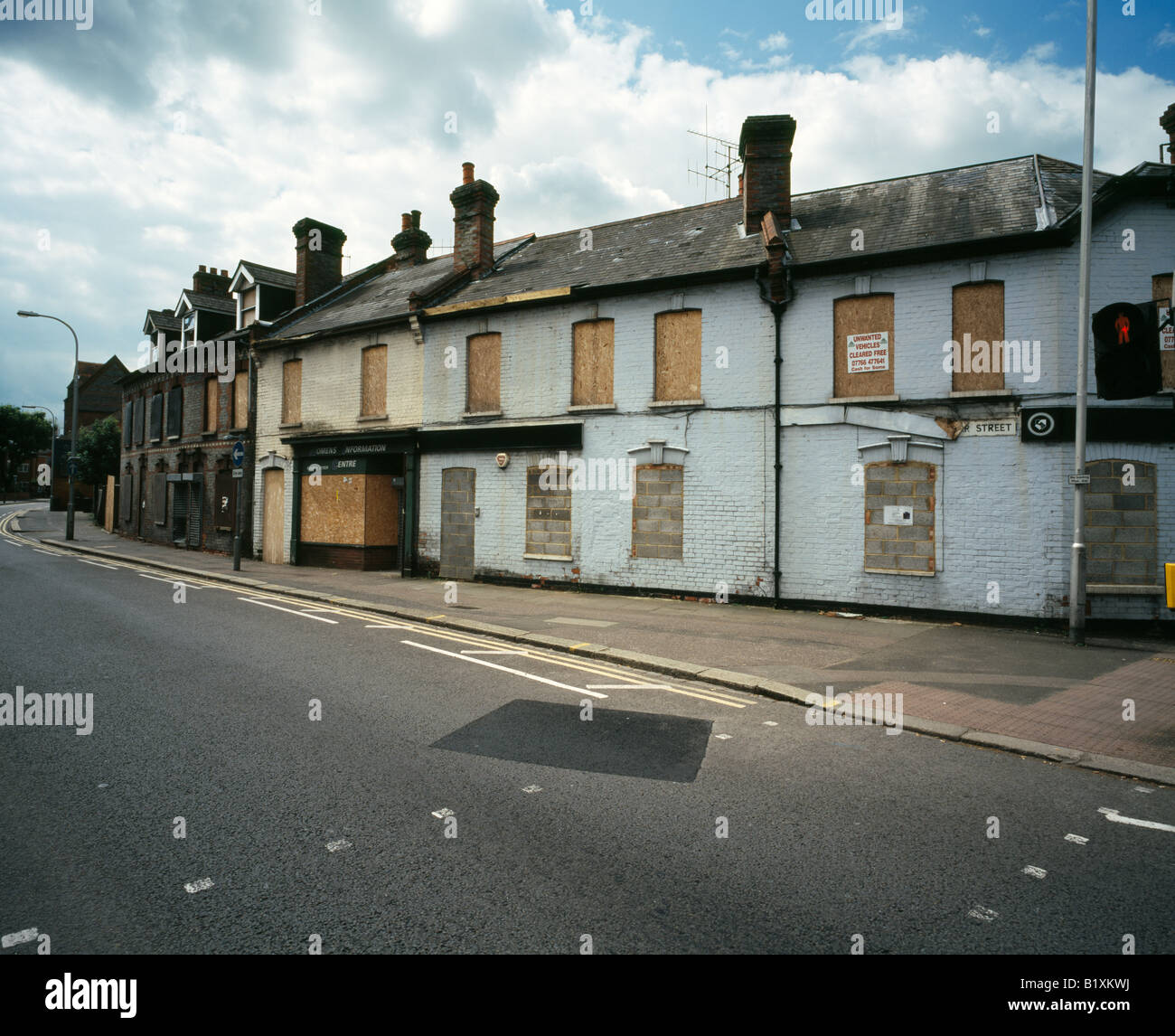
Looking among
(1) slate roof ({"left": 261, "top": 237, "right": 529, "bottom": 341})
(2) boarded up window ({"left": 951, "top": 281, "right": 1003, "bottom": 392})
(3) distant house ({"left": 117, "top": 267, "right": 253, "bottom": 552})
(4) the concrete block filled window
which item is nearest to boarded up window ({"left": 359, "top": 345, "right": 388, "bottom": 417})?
(1) slate roof ({"left": 261, "top": 237, "right": 529, "bottom": 341})

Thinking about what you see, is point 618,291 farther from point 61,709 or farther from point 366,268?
point 366,268

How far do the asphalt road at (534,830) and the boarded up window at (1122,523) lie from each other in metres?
7.60

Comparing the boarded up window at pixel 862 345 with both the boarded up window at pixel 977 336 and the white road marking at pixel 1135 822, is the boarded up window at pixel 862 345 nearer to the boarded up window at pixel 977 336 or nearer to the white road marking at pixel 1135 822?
the boarded up window at pixel 977 336

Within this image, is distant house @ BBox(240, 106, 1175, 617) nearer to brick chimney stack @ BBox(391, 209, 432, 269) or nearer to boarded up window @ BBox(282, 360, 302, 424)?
boarded up window @ BBox(282, 360, 302, 424)

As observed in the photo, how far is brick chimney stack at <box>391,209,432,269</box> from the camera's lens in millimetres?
25938

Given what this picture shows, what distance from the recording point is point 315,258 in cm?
2472

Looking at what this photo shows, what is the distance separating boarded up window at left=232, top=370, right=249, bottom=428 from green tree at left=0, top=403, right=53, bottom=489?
230 feet

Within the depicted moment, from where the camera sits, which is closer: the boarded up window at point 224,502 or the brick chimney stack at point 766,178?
the brick chimney stack at point 766,178

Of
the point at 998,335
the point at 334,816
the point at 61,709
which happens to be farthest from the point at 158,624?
the point at 998,335

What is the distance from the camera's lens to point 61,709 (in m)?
6.16

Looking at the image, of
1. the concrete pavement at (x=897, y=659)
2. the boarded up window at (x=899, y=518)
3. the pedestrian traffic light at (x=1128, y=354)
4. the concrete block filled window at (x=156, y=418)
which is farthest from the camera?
the concrete block filled window at (x=156, y=418)

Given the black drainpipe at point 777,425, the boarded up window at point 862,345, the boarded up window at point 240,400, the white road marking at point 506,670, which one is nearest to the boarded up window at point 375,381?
the boarded up window at point 240,400

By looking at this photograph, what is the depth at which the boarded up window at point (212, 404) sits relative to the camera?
25297 mm

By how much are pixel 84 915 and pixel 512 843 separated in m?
2.00
